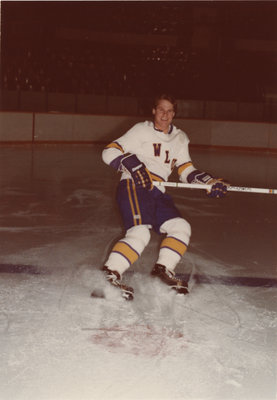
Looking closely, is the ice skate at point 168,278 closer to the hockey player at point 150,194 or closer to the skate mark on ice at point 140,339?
the hockey player at point 150,194

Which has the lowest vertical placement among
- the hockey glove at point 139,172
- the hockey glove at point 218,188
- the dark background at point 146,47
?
the hockey glove at point 218,188

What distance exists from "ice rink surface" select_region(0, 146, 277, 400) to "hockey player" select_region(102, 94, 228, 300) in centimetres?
16

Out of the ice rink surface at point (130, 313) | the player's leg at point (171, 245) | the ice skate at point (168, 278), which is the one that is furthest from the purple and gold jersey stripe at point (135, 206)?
the ice rink surface at point (130, 313)

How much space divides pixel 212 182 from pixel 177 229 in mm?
342

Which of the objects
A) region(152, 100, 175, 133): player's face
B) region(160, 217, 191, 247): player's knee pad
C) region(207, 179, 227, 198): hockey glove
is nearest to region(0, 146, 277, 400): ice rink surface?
region(160, 217, 191, 247): player's knee pad

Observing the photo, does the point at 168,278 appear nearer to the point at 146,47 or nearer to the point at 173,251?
the point at 173,251

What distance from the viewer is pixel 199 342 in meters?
2.18

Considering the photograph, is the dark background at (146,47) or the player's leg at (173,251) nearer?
the player's leg at (173,251)

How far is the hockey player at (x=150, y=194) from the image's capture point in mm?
2650

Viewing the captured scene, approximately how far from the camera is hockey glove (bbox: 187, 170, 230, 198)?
2.84m

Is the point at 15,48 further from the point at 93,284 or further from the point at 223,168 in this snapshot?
the point at 93,284

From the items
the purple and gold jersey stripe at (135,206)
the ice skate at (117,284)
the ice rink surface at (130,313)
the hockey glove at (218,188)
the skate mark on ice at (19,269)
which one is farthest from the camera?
the skate mark on ice at (19,269)

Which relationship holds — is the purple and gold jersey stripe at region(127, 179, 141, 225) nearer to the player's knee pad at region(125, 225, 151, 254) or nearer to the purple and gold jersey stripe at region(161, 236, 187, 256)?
the player's knee pad at region(125, 225, 151, 254)

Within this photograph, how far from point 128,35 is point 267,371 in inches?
563
